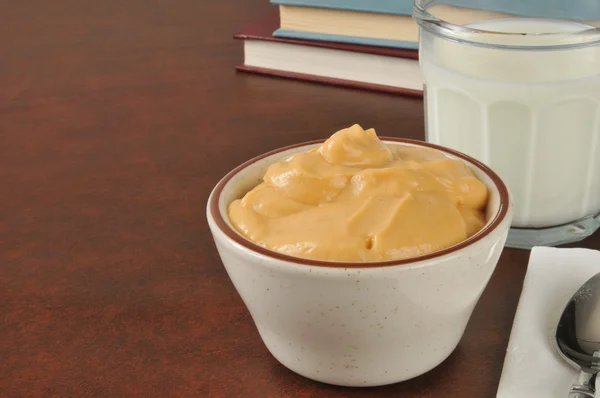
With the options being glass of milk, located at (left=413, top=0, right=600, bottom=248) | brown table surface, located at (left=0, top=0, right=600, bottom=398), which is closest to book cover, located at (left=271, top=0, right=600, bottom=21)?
glass of milk, located at (left=413, top=0, right=600, bottom=248)

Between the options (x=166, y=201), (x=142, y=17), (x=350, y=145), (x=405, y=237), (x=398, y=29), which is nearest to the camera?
(x=405, y=237)

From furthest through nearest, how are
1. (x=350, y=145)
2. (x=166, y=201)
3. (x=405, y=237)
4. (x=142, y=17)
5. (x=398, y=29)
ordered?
(x=142, y=17), (x=398, y=29), (x=166, y=201), (x=350, y=145), (x=405, y=237)

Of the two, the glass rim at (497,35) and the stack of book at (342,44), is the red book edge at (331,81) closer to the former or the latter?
the stack of book at (342,44)

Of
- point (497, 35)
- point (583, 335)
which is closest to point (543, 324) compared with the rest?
point (583, 335)

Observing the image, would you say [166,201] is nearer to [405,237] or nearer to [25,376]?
[25,376]

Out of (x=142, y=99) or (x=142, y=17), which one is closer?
(x=142, y=99)

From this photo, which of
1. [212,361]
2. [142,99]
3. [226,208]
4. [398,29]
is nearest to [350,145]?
[226,208]

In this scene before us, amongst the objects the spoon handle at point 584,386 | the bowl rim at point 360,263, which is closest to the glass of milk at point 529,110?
the bowl rim at point 360,263
